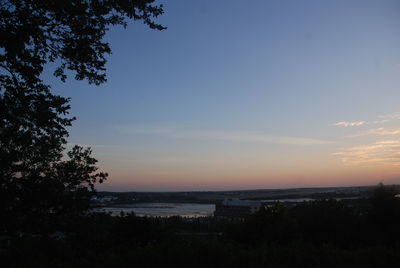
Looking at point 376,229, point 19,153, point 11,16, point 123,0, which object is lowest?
point 376,229

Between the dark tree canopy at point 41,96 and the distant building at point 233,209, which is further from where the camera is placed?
the distant building at point 233,209

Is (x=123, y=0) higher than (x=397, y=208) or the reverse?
higher

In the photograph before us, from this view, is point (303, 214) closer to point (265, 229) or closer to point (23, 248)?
point (265, 229)

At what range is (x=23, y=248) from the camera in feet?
39.0

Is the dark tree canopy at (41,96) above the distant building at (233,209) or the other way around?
above

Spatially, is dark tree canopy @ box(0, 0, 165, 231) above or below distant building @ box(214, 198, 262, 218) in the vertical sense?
above

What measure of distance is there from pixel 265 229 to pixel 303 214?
8015mm

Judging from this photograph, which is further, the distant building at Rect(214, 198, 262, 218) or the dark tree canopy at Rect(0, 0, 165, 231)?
the distant building at Rect(214, 198, 262, 218)

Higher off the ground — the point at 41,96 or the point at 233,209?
the point at 41,96

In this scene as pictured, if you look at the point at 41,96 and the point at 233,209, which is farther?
the point at 233,209

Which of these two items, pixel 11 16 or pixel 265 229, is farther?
pixel 265 229

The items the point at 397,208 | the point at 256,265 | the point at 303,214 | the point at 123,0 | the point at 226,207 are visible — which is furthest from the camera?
the point at 226,207

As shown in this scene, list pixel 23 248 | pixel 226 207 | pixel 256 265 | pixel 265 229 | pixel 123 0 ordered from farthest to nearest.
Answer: pixel 226 207, pixel 265 229, pixel 23 248, pixel 256 265, pixel 123 0

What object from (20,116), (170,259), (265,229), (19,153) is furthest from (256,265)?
(265,229)
